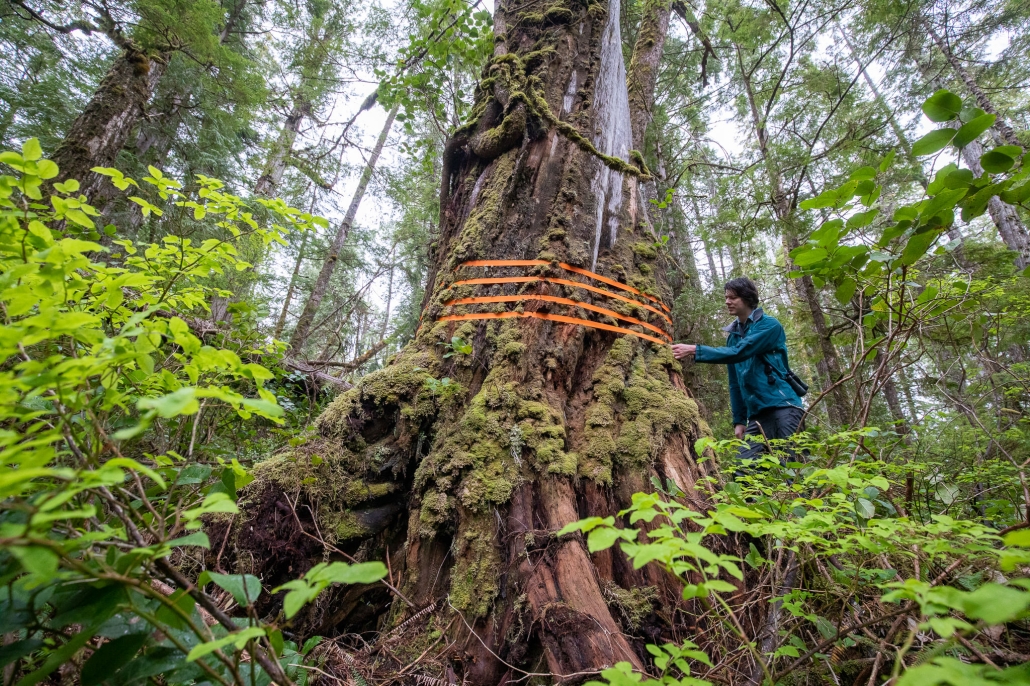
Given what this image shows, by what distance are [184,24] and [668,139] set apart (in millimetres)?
8478

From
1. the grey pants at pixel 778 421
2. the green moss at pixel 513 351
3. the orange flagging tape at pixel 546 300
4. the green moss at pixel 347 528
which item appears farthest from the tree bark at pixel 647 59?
the green moss at pixel 347 528

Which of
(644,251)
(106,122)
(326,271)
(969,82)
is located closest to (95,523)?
(644,251)

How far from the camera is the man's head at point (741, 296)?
3.60 metres

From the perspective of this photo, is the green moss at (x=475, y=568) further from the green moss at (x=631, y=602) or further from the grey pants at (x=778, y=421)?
the grey pants at (x=778, y=421)

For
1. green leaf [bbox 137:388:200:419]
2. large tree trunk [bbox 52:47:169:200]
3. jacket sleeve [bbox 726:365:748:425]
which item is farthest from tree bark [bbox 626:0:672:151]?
large tree trunk [bbox 52:47:169:200]

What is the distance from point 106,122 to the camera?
218 inches

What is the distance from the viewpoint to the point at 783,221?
671 cm

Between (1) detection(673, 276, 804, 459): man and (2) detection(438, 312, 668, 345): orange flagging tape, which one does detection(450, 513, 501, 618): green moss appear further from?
(1) detection(673, 276, 804, 459): man

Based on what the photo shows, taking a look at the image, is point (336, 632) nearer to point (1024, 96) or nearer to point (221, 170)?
point (221, 170)

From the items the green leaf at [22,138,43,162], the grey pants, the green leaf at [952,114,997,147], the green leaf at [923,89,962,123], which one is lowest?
the grey pants

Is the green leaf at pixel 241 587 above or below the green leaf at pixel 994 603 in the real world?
above

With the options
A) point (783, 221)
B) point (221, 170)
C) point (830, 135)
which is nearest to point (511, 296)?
point (783, 221)

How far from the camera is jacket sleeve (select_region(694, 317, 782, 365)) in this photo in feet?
10.5

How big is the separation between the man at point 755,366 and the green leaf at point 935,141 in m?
1.86
